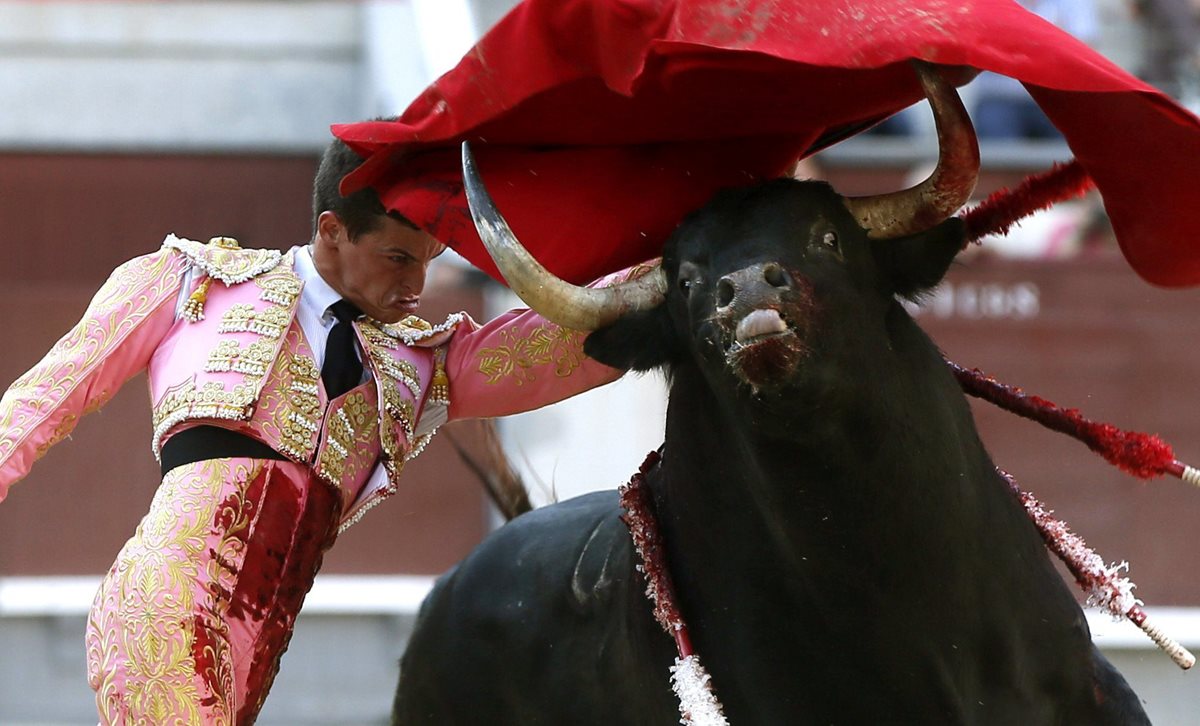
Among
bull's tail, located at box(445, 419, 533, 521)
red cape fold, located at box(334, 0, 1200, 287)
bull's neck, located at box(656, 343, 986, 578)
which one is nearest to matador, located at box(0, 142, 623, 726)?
red cape fold, located at box(334, 0, 1200, 287)

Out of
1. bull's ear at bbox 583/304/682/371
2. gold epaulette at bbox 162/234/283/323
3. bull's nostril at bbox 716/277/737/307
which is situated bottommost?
bull's ear at bbox 583/304/682/371

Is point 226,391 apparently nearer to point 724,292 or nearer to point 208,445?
point 208,445

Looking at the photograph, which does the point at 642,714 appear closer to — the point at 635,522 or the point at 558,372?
the point at 635,522

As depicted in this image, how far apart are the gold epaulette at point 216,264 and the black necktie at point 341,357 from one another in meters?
0.14

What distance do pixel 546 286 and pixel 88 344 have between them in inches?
29.1

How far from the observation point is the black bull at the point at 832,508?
296cm

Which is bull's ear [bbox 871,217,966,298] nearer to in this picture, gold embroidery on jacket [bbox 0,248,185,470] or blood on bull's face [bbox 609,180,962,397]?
blood on bull's face [bbox 609,180,962,397]

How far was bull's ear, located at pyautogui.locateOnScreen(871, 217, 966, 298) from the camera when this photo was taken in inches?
124

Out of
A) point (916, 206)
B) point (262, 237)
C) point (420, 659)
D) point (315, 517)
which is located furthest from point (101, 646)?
point (262, 237)

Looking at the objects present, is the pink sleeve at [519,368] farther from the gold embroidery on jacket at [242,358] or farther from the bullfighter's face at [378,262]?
the gold embroidery on jacket at [242,358]

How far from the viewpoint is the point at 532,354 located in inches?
143

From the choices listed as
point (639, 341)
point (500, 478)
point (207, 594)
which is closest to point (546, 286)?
point (639, 341)

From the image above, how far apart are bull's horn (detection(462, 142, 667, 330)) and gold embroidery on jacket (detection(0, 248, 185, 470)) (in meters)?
0.55

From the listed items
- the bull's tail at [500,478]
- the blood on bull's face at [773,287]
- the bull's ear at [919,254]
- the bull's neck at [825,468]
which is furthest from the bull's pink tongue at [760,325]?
the bull's tail at [500,478]
